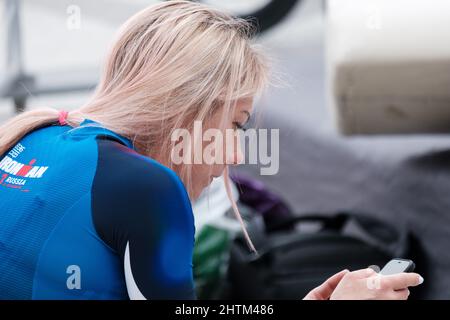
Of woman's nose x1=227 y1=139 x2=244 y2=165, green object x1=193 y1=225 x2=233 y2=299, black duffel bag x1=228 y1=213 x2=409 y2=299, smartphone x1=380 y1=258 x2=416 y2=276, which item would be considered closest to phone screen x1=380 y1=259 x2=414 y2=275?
smartphone x1=380 y1=258 x2=416 y2=276

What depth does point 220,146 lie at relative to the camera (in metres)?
0.90

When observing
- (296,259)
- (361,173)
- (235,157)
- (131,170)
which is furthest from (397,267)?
(361,173)

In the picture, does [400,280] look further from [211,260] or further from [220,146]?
[211,260]

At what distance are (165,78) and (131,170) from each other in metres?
0.14

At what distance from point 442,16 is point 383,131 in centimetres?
44

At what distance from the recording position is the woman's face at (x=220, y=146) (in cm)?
88

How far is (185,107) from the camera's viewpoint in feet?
2.73

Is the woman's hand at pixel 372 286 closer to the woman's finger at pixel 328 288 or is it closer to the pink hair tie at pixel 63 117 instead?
the woman's finger at pixel 328 288

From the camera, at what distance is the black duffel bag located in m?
1.64

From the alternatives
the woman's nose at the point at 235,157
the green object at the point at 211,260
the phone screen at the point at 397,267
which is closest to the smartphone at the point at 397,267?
the phone screen at the point at 397,267

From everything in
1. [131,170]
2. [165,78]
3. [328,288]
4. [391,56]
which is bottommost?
[328,288]

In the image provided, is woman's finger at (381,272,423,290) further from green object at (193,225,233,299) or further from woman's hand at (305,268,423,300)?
green object at (193,225,233,299)

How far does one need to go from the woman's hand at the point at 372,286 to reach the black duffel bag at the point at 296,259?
2.56 ft
